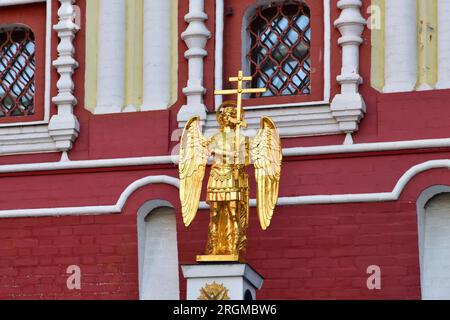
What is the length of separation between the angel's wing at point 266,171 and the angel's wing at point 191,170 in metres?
0.58

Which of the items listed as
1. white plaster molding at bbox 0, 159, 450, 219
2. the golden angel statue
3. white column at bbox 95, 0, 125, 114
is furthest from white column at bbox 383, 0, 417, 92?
white column at bbox 95, 0, 125, 114

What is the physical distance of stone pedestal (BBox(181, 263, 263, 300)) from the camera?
73.8 ft

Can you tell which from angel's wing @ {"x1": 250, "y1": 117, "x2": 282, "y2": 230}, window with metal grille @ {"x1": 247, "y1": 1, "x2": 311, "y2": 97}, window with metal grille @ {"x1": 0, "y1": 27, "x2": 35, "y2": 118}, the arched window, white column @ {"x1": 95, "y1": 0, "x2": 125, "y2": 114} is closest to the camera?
angel's wing @ {"x1": 250, "y1": 117, "x2": 282, "y2": 230}

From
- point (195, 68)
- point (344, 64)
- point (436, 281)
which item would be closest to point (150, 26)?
point (195, 68)

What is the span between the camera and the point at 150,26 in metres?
25.5

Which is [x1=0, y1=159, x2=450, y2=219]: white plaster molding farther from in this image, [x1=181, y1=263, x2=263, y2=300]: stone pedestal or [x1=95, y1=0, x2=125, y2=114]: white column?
[x1=181, y1=263, x2=263, y2=300]: stone pedestal

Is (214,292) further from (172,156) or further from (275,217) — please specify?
(172,156)

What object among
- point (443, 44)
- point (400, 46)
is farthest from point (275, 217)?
point (443, 44)

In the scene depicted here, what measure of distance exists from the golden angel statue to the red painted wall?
0.95 m

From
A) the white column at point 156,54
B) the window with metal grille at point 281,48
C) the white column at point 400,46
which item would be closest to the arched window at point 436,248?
the white column at point 400,46
